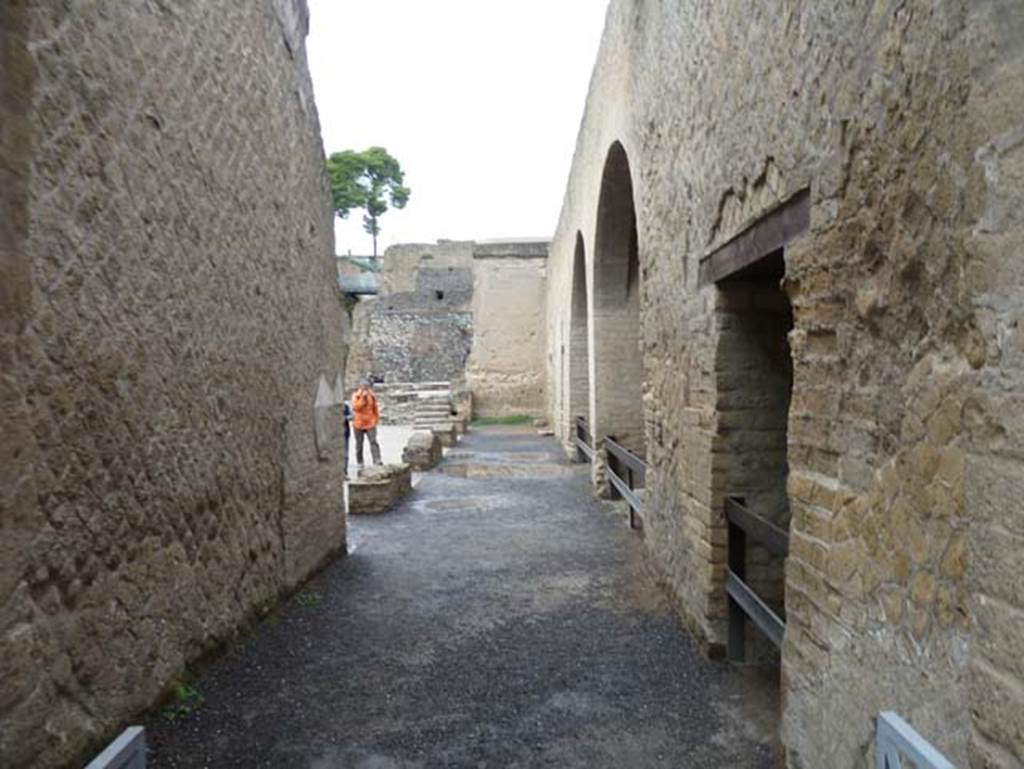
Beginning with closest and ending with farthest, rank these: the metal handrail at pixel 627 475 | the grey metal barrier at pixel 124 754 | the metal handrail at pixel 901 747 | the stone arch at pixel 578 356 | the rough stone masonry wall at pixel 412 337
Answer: the metal handrail at pixel 901 747
the grey metal barrier at pixel 124 754
the metal handrail at pixel 627 475
the stone arch at pixel 578 356
the rough stone masonry wall at pixel 412 337

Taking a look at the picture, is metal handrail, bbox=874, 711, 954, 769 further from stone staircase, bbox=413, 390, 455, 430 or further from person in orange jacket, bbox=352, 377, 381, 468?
stone staircase, bbox=413, 390, 455, 430


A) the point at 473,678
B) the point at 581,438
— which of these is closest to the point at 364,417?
the point at 581,438

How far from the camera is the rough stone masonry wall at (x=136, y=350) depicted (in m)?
2.24

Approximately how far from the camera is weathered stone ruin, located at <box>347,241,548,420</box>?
64.4 ft

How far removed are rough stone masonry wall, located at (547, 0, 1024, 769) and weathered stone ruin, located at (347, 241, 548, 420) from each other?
53.1ft

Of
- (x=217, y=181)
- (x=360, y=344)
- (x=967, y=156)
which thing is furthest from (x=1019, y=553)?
(x=360, y=344)

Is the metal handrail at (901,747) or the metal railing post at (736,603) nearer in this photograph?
the metal handrail at (901,747)

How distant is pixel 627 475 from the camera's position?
24.1 ft

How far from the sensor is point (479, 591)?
4.90 metres

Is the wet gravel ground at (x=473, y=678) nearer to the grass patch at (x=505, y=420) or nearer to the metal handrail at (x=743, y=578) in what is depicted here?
the metal handrail at (x=743, y=578)

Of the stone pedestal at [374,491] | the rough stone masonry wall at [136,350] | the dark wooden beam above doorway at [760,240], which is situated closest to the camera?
the rough stone masonry wall at [136,350]

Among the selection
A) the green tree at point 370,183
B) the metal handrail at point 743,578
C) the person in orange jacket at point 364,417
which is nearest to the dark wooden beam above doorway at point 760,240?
the metal handrail at point 743,578

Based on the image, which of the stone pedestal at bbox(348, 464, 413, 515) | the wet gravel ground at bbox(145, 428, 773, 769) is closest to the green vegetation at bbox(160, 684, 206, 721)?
the wet gravel ground at bbox(145, 428, 773, 769)

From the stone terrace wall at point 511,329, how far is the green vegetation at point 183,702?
649 inches
